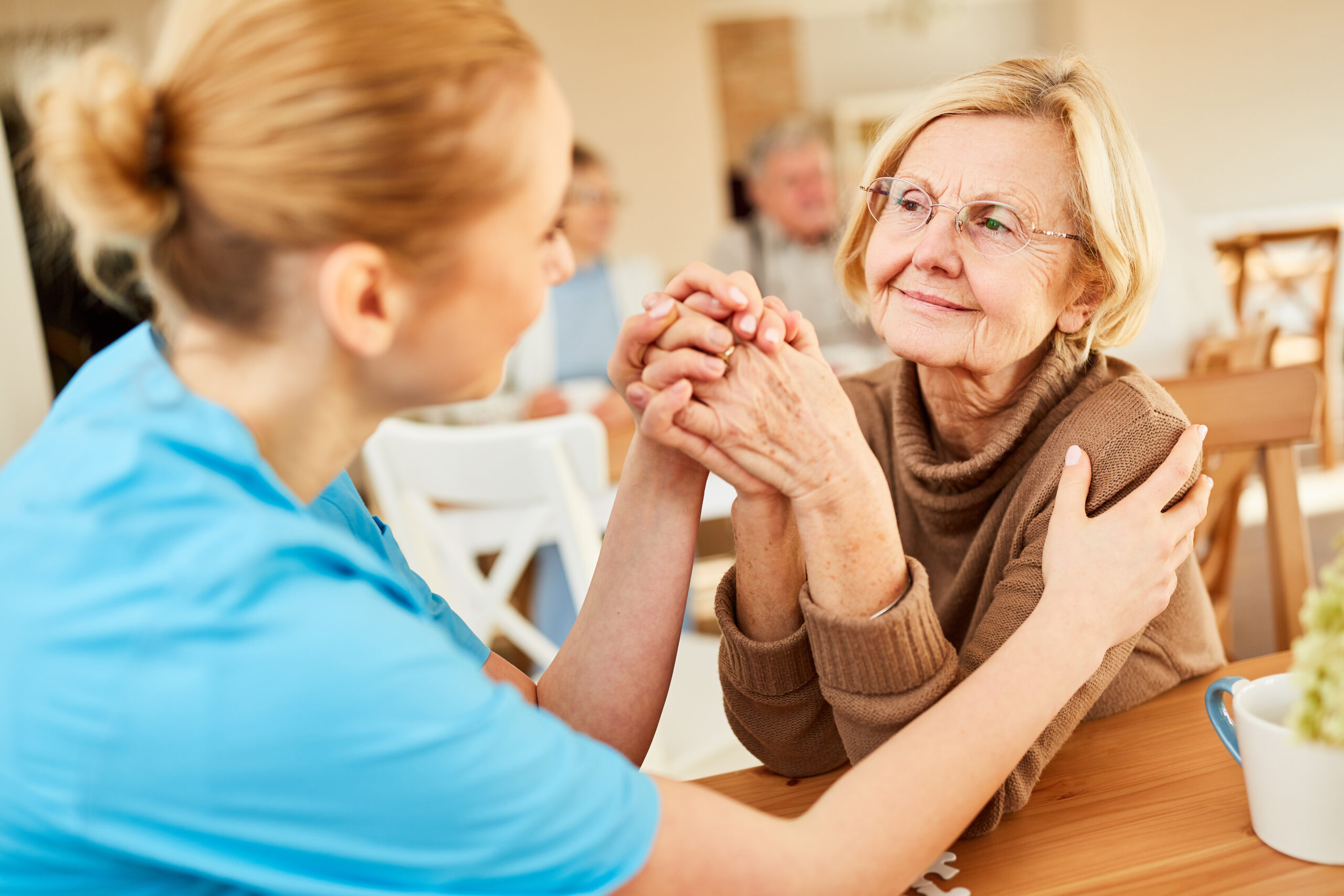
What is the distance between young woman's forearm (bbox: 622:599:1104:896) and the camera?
0.58 metres

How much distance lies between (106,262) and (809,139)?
3.24m

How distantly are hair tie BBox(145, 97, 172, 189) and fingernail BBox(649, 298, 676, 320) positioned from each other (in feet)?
1.22

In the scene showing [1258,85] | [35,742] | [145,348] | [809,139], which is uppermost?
[145,348]

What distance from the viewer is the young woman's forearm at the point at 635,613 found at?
0.87 meters

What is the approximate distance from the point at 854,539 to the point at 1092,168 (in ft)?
1.52

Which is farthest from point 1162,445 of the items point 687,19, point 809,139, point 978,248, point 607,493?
point 687,19

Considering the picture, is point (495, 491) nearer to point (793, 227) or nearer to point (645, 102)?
point (793, 227)

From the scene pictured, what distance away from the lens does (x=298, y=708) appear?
0.48m

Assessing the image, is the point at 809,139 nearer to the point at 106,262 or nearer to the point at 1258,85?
the point at 106,262

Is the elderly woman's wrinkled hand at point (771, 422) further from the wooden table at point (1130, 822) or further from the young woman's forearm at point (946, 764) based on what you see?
the wooden table at point (1130, 822)

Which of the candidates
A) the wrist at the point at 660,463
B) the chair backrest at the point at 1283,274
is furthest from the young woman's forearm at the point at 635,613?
the chair backrest at the point at 1283,274

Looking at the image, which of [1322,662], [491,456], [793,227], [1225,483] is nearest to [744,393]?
[1322,662]

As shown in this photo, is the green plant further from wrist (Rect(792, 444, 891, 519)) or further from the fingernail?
the fingernail

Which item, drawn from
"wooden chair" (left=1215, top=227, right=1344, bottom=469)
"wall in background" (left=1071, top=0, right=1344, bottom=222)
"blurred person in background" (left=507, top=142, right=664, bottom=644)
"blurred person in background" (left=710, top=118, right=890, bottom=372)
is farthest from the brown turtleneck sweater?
"wall in background" (left=1071, top=0, right=1344, bottom=222)
